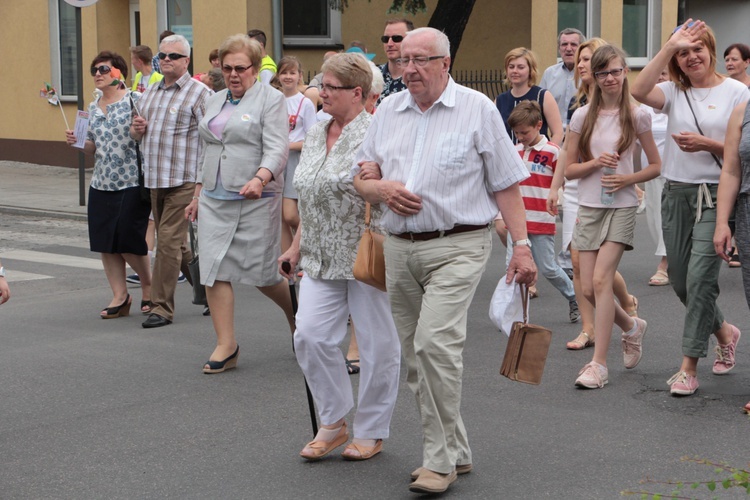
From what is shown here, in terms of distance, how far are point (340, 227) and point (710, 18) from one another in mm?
20603

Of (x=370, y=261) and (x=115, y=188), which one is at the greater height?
(x=370, y=261)

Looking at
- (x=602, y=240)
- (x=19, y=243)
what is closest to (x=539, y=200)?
(x=602, y=240)

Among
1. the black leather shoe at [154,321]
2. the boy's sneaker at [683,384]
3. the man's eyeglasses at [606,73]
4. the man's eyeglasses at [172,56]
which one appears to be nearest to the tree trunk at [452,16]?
the man's eyeglasses at [172,56]

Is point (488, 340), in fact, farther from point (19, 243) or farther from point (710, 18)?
point (710, 18)

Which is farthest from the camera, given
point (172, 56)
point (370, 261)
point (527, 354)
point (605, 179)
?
point (172, 56)

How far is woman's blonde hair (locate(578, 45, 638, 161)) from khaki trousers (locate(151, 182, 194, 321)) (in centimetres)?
326

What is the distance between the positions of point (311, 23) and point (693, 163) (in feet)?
57.6

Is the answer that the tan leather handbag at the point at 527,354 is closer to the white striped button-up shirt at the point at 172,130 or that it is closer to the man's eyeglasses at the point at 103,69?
the white striped button-up shirt at the point at 172,130

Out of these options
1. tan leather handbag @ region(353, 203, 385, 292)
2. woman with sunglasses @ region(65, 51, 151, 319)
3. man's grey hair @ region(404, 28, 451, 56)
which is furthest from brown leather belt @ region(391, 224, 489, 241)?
woman with sunglasses @ region(65, 51, 151, 319)

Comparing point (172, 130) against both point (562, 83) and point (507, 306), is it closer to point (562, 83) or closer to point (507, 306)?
point (507, 306)

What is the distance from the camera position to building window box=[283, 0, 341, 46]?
2331 centimetres

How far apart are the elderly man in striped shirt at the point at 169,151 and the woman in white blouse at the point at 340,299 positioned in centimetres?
330

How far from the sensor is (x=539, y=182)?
8.89m

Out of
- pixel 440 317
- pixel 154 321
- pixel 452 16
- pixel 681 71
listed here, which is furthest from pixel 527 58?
pixel 452 16
